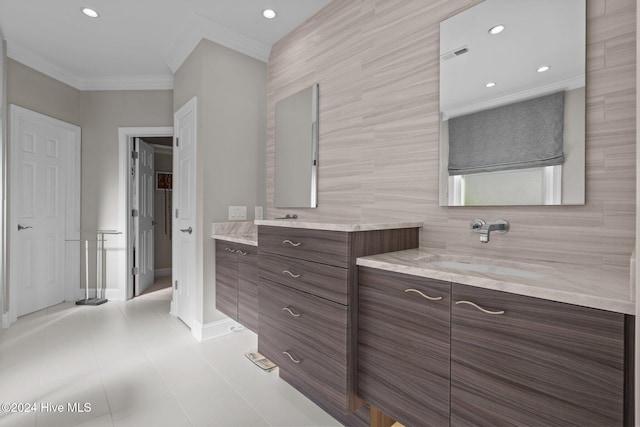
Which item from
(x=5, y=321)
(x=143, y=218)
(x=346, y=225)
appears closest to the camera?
(x=346, y=225)

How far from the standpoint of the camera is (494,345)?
3.23 feet

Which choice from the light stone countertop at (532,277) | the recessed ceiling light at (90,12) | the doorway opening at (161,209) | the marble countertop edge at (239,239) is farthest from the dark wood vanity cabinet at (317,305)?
the doorway opening at (161,209)

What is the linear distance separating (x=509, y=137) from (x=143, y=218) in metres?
4.26

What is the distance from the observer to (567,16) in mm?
1265

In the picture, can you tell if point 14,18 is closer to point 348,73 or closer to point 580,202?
point 348,73

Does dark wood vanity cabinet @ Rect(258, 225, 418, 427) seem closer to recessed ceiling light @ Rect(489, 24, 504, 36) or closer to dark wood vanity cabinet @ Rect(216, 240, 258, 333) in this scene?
dark wood vanity cabinet @ Rect(216, 240, 258, 333)

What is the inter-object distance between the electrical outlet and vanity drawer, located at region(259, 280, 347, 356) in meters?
1.09

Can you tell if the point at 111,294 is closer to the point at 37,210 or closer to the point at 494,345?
the point at 37,210

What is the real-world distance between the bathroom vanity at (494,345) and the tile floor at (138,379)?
664 millimetres

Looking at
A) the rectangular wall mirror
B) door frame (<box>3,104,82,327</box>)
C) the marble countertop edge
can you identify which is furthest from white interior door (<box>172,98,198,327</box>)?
door frame (<box>3,104,82,327</box>)

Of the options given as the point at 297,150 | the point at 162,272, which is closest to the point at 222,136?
the point at 297,150

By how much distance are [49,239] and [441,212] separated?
4056 millimetres

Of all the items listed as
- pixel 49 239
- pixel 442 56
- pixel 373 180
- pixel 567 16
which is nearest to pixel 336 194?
pixel 373 180

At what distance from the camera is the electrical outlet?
280cm
